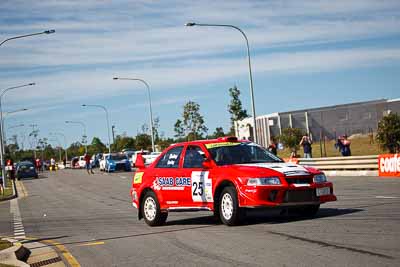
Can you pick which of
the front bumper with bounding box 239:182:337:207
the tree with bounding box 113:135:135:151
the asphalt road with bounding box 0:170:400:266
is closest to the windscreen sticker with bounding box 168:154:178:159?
the asphalt road with bounding box 0:170:400:266

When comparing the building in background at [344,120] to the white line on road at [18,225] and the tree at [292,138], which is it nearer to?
the tree at [292,138]

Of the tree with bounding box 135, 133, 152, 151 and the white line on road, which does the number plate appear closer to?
the white line on road

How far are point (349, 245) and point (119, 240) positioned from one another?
4723 mm

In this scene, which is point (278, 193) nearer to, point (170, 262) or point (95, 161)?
point (170, 262)

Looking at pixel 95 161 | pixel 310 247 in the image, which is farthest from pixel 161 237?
pixel 95 161

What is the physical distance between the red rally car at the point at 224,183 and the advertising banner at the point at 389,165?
1196 cm

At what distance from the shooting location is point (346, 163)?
95.2 ft

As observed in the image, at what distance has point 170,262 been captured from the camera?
9469mm

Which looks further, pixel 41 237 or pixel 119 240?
pixel 41 237

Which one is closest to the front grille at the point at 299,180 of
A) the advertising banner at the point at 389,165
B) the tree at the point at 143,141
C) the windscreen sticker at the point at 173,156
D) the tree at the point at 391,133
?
the windscreen sticker at the point at 173,156

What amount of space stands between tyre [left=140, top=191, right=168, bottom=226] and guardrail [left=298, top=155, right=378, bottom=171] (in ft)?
46.7

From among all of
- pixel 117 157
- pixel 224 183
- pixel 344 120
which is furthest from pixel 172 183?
pixel 344 120

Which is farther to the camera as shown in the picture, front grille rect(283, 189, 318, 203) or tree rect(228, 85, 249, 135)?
tree rect(228, 85, 249, 135)

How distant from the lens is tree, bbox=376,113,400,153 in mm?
33625
